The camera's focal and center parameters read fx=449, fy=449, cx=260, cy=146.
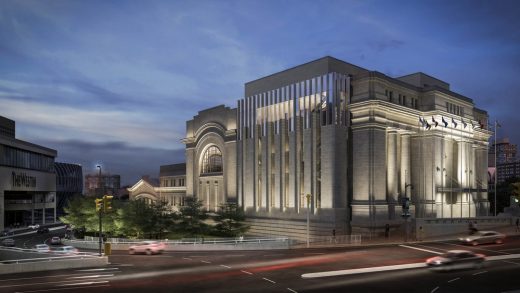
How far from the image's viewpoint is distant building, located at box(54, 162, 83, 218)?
151500mm

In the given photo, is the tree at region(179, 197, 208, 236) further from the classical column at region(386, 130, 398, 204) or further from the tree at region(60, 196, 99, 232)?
the classical column at region(386, 130, 398, 204)

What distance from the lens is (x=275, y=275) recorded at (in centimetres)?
2781

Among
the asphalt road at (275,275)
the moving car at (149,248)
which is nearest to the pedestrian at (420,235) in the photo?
the asphalt road at (275,275)

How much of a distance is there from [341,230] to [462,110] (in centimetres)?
3173

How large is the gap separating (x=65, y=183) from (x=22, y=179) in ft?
215

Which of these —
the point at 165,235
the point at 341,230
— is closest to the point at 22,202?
the point at 165,235

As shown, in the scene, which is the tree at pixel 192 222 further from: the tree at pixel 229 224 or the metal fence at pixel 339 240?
the metal fence at pixel 339 240

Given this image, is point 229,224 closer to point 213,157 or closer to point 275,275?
point 213,157

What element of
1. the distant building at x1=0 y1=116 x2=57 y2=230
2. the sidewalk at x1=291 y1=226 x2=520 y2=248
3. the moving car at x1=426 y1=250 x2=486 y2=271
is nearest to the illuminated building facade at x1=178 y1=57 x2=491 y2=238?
the sidewalk at x1=291 y1=226 x2=520 y2=248

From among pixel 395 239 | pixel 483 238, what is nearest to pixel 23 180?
pixel 395 239

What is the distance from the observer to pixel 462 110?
72.4 m

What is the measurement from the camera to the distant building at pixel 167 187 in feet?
327

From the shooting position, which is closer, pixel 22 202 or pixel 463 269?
pixel 463 269

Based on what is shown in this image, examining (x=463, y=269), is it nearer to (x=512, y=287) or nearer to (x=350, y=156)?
(x=512, y=287)
